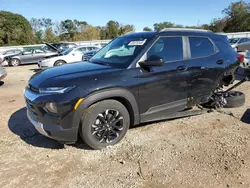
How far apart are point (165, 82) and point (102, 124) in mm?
1262

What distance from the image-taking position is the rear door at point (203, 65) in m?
4.28

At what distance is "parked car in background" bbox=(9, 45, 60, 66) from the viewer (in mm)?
17109

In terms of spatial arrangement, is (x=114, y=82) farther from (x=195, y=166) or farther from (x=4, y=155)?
(x=4, y=155)

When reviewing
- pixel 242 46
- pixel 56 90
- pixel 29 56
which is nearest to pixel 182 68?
pixel 56 90

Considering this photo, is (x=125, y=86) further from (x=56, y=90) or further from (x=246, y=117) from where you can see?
(x=246, y=117)

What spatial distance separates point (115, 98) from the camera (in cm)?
358

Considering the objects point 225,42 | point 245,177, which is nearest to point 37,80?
point 245,177

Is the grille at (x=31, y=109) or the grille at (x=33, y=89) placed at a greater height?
the grille at (x=33, y=89)

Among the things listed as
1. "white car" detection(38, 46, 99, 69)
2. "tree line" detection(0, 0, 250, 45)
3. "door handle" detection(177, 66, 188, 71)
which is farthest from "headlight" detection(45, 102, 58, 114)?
"tree line" detection(0, 0, 250, 45)

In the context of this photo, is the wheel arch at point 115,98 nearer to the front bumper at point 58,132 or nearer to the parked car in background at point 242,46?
the front bumper at point 58,132

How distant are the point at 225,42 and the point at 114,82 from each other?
9.46 ft

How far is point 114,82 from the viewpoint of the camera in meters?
3.43

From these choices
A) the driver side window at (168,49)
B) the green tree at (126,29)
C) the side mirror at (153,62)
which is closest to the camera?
the side mirror at (153,62)

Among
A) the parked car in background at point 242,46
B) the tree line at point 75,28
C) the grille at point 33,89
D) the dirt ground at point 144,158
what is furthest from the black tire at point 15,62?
the tree line at point 75,28
